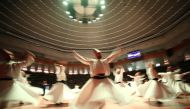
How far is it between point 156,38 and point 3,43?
1245 cm

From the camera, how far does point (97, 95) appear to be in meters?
3.32

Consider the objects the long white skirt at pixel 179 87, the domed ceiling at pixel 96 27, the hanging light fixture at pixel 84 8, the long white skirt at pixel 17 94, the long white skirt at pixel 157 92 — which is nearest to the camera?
the long white skirt at pixel 17 94

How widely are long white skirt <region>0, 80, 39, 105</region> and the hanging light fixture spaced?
24.1ft

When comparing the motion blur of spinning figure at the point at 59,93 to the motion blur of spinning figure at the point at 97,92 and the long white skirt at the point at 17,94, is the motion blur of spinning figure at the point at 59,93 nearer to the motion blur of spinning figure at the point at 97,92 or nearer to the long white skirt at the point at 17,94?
the long white skirt at the point at 17,94

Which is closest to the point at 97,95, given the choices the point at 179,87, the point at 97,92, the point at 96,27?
the point at 97,92

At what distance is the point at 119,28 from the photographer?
15.1 m

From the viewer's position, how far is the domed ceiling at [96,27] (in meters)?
10.8

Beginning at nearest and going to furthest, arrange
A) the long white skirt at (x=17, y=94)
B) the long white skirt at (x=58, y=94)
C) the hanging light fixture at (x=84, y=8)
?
the long white skirt at (x=17, y=94), the long white skirt at (x=58, y=94), the hanging light fixture at (x=84, y=8)

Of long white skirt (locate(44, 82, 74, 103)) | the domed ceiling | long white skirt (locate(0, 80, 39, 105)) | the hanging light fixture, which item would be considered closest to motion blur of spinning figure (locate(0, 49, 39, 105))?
long white skirt (locate(0, 80, 39, 105))

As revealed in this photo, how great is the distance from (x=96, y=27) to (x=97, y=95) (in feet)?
41.4

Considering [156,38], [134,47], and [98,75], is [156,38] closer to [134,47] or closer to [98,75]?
[134,47]

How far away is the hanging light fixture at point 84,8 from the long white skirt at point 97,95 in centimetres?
775

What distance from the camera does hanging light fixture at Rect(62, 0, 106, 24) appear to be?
34.2 ft

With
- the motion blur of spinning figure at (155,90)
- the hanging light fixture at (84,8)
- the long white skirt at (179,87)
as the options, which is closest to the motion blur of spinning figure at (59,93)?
the motion blur of spinning figure at (155,90)
